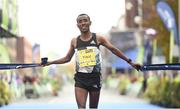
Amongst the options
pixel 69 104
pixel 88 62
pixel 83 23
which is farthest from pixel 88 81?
pixel 69 104

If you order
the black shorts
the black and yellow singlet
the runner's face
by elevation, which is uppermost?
the runner's face

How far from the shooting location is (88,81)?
7.25 metres

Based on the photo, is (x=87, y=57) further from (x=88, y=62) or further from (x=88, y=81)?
(x=88, y=81)

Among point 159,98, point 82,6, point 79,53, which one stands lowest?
point 159,98

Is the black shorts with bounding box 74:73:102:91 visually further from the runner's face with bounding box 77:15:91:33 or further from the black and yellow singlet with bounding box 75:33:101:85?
the runner's face with bounding box 77:15:91:33

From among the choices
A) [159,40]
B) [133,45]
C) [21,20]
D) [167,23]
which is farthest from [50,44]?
[133,45]

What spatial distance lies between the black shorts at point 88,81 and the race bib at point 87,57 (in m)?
0.12

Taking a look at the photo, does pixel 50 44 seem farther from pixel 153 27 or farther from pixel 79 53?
pixel 153 27

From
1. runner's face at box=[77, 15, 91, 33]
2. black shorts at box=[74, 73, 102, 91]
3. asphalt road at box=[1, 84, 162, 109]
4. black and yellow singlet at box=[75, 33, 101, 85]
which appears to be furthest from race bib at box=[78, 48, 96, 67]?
asphalt road at box=[1, 84, 162, 109]

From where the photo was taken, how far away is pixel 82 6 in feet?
36.0

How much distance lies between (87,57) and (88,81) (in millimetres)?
280

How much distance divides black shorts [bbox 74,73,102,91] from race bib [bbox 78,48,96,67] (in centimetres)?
12

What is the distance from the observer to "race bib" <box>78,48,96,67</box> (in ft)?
23.5

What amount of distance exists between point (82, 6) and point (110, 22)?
7.34 ft
